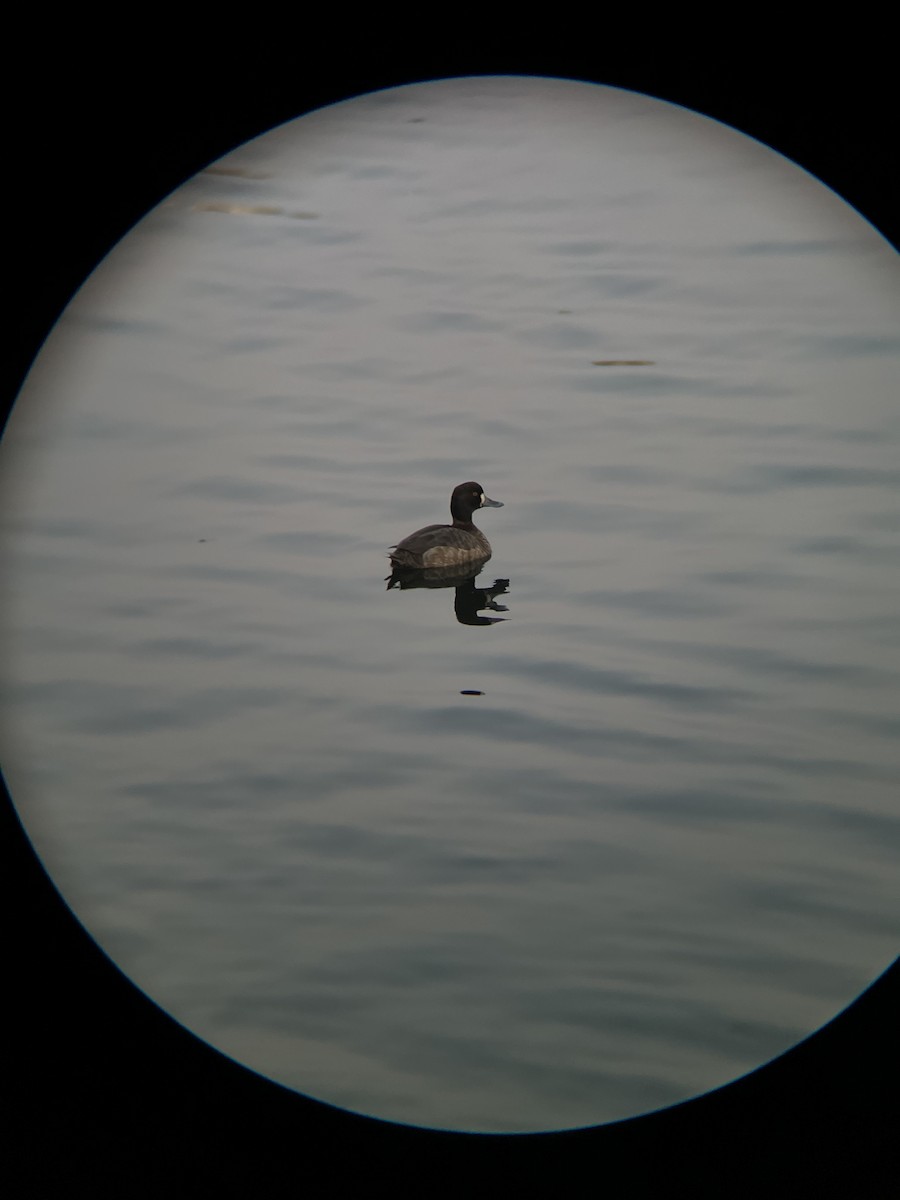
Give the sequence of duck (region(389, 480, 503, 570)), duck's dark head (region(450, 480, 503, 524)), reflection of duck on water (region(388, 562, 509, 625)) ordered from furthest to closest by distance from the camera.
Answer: duck's dark head (region(450, 480, 503, 524)), duck (region(389, 480, 503, 570)), reflection of duck on water (region(388, 562, 509, 625))

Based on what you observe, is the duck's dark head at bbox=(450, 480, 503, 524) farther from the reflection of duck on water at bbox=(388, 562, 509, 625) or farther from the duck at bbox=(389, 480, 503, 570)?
the reflection of duck on water at bbox=(388, 562, 509, 625)

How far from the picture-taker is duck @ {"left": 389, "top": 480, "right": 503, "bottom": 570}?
16.6 ft

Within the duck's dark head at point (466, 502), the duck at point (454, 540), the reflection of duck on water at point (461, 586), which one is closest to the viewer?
the reflection of duck on water at point (461, 586)

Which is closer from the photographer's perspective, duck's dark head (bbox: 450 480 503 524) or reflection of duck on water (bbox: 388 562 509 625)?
reflection of duck on water (bbox: 388 562 509 625)

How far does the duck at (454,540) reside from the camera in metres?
5.05

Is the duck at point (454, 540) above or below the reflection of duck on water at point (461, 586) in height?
above

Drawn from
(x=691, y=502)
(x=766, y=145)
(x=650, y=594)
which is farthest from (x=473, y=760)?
(x=766, y=145)

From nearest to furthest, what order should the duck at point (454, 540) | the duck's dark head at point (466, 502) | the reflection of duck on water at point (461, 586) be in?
the reflection of duck on water at point (461, 586), the duck at point (454, 540), the duck's dark head at point (466, 502)

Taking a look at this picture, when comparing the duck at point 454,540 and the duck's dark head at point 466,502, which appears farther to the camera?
the duck's dark head at point 466,502

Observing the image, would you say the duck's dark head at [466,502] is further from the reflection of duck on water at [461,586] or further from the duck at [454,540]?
the reflection of duck on water at [461,586]

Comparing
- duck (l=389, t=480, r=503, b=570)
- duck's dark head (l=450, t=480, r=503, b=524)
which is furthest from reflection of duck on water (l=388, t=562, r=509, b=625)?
duck's dark head (l=450, t=480, r=503, b=524)

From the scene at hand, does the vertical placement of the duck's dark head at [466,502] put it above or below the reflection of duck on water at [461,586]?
above

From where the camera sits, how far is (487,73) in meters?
1.81

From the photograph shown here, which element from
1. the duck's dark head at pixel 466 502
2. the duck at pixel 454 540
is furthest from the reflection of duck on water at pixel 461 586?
the duck's dark head at pixel 466 502
